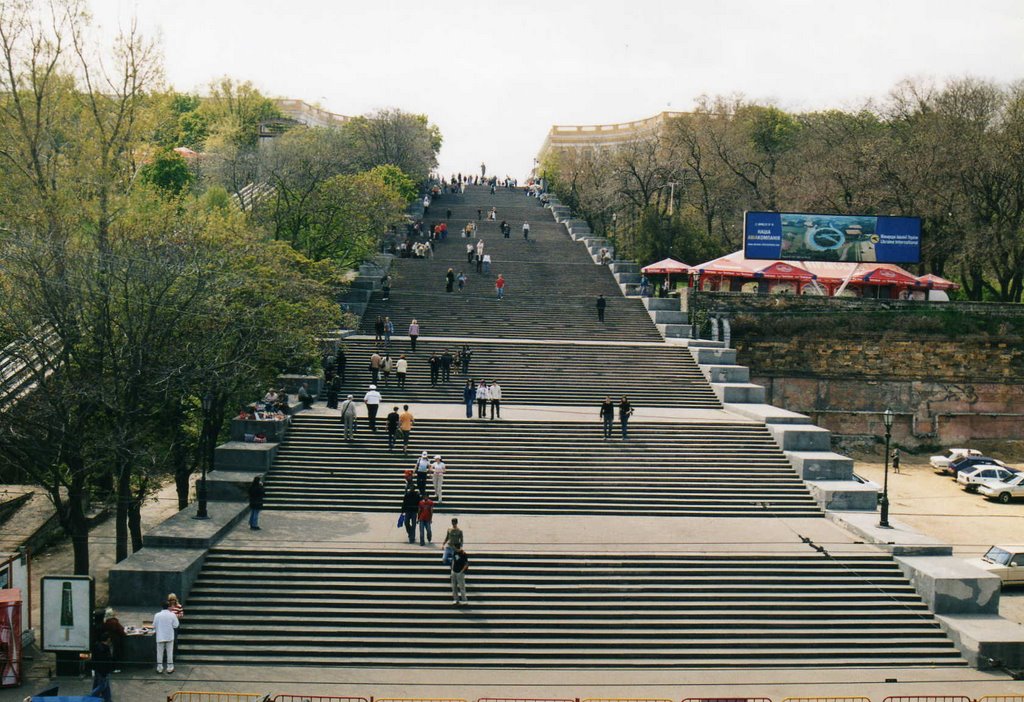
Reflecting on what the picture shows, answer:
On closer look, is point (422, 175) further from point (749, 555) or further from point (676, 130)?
point (749, 555)

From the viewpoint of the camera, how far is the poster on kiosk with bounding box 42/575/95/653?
1645cm

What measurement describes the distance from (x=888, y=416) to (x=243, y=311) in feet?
52.6

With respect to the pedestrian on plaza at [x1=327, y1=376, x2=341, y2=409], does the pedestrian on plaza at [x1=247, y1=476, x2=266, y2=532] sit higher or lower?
lower

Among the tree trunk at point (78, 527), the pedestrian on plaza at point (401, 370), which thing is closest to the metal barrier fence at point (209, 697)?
the tree trunk at point (78, 527)

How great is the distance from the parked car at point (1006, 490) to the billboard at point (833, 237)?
41.3ft

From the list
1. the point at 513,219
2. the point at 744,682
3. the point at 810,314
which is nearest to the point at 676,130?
the point at 513,219

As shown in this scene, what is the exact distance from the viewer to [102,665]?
15.8 metres

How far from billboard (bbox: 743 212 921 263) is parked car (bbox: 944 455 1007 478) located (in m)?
9.97

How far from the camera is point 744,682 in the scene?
16969 mm

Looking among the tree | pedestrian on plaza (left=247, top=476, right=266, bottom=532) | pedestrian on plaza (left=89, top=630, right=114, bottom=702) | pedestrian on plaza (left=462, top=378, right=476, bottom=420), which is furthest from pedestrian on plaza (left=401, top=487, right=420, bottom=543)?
the tree

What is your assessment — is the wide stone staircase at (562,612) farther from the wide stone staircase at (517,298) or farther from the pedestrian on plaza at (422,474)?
the wide stone staircase at (517,298)

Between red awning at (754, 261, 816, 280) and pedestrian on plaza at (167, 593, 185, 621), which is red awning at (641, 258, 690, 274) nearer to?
red awning at (754, 261, 816, 280)

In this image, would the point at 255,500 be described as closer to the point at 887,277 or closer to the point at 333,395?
the point at 333,395

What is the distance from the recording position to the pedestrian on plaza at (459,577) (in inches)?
745
